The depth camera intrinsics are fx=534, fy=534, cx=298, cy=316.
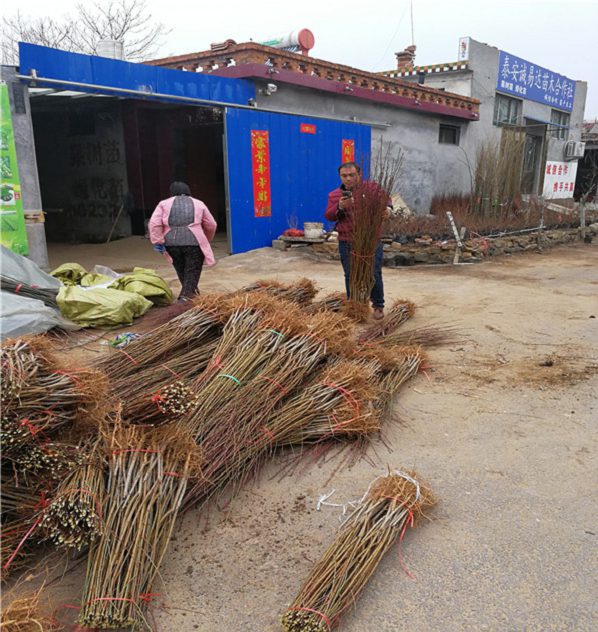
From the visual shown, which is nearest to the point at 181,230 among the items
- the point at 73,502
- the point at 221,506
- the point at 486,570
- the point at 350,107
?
the point at 221,506

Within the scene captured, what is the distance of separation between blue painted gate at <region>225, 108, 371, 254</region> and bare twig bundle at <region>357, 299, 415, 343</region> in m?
3.52

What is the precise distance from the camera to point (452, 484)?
2.29 m

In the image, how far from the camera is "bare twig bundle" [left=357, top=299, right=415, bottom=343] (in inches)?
159

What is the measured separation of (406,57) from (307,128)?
8.06 metres

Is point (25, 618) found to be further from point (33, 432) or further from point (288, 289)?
point (288, 289)

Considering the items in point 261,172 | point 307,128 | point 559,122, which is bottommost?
point 261,172

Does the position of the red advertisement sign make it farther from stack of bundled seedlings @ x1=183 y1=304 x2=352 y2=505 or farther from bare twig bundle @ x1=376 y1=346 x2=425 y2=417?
stack of bundled seedlings @ x1=183 y1=304 x2=352 y2=505

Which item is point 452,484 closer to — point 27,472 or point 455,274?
point 27,472

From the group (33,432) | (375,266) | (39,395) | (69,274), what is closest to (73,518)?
(33,432)

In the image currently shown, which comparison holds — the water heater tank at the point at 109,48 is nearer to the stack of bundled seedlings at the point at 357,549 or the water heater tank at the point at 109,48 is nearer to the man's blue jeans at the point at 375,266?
the man's blue jeans at the point at 375,266

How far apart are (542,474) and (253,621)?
4.73ft

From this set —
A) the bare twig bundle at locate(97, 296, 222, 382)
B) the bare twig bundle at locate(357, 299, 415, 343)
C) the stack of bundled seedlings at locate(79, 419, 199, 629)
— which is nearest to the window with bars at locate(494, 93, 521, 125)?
the bare twig bundle at locate(357, 299, 415, 343)

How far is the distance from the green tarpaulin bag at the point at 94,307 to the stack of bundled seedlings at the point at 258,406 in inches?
76.8

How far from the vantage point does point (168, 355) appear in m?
2.84
